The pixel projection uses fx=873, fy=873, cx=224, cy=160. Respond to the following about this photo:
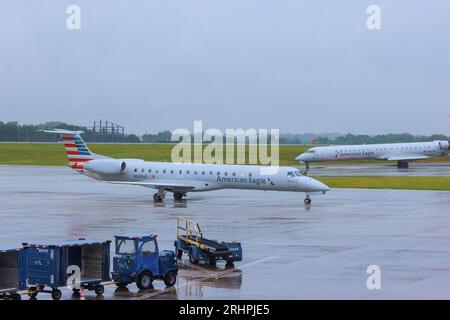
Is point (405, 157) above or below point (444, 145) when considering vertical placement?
below

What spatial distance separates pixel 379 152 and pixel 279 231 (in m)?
77.4

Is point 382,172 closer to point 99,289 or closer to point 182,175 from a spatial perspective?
point 182,175

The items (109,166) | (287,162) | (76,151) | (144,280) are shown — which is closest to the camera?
(144,280)

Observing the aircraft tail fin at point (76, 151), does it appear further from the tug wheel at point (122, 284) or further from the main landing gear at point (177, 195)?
the tug wheel at point (122, 284)

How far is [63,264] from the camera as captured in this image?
80.7 feet

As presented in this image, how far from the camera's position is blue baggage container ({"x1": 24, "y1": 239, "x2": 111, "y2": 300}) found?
960 inches

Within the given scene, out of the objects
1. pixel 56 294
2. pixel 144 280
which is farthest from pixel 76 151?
pixel 56 294

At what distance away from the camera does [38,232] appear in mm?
39656

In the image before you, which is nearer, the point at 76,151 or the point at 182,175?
the point at 182,175

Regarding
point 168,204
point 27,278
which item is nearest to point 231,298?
point 27,278

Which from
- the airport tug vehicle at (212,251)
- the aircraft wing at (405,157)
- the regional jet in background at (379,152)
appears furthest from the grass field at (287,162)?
the airport tug vehicle at (212,251)

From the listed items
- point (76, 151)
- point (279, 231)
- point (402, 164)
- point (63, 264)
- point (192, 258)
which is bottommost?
point (192, 258)

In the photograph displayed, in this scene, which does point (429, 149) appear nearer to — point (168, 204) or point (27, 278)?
point (168, 204)

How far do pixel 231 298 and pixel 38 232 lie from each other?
1773 centimetres
